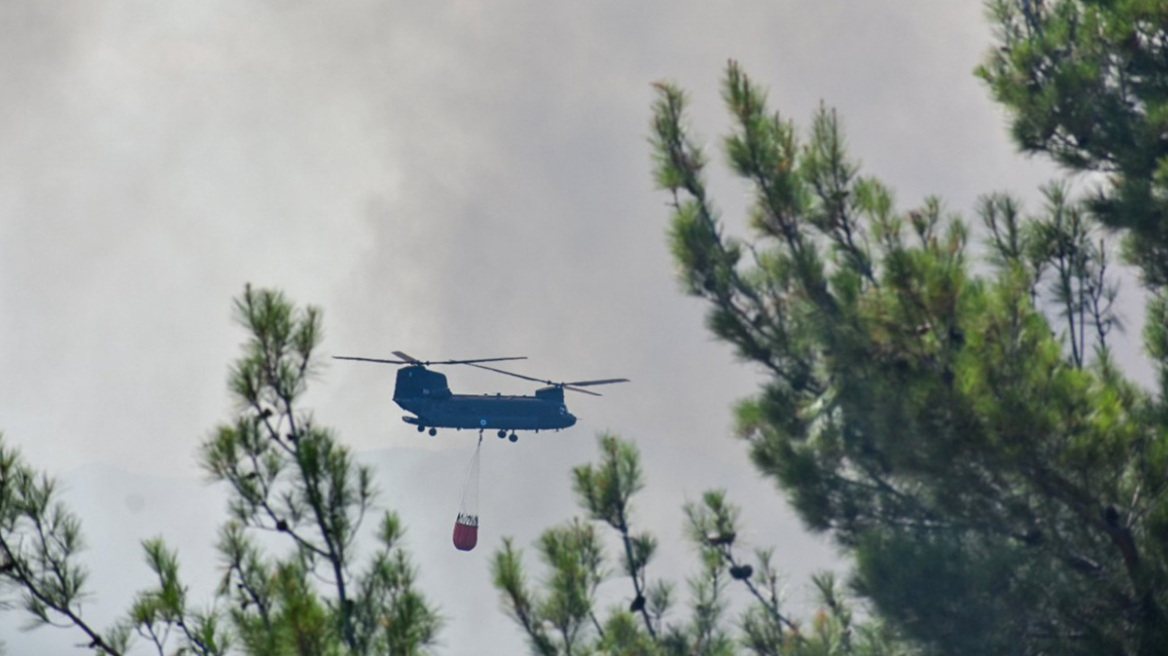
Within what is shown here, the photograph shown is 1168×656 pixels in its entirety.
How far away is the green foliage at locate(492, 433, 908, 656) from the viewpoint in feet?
44.0

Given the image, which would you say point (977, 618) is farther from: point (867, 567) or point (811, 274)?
point (811, 274)

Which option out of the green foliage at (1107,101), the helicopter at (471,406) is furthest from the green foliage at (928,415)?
the helicopter at (471,406)

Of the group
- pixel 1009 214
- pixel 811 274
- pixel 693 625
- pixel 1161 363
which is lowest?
pixel 693 625

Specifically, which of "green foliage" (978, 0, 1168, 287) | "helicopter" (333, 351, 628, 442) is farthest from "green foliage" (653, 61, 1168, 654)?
"helicopter" (333, 351, 628, 442)

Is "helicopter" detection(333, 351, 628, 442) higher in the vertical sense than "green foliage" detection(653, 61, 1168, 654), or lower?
higher

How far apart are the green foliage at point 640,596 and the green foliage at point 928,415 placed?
133 cm

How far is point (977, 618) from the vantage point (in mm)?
12586

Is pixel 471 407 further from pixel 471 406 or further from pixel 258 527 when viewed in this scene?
pixel 258 527

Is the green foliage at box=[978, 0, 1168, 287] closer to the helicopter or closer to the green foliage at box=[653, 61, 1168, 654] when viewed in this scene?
the green foliage at box=[653, 61, 1168, 654]

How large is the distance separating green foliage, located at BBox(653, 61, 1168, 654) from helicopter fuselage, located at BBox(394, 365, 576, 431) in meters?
23.5

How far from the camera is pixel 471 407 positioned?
125 feet

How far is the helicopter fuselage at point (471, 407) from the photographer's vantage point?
1475 inches

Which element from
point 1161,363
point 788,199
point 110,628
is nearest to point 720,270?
point 788,199

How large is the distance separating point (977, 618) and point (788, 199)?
13.9 ft
